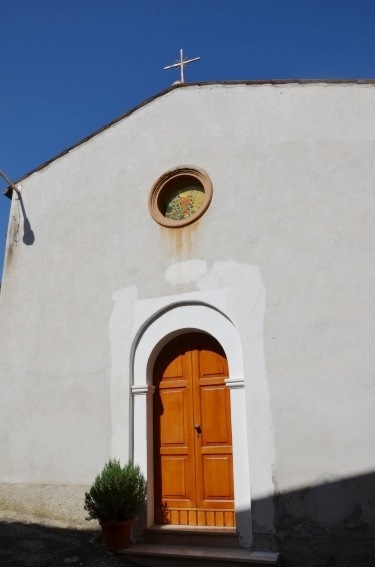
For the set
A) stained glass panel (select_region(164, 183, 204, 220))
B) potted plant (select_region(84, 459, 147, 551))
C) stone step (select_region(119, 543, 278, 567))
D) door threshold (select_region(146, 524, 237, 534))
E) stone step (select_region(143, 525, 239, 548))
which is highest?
stained glass panel (select_region(164, 183, 204, 220))

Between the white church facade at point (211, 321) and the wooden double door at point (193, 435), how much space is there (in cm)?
2

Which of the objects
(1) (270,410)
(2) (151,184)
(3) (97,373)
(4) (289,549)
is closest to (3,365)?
(3) (97,373)

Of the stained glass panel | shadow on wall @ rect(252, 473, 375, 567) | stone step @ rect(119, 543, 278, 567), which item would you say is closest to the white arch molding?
stone step @ rect(119, 543, 278, 567)

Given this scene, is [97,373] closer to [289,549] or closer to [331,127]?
[289,549]

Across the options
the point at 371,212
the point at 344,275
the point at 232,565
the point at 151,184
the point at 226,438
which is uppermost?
the point at 151,184

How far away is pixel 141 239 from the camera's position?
284 inches

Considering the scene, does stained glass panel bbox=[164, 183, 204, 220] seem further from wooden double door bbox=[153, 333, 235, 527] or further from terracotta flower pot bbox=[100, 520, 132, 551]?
terracotta flower pot bbox=[100, 520, 132, 551]

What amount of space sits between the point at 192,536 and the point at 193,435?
3.81 ft

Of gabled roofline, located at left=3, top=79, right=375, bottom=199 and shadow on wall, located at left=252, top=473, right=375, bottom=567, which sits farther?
gabled roofline, located at left=3, top=79, right=375, bottom=199

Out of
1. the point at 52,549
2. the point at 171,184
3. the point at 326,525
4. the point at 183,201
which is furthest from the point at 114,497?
the point at 171,184

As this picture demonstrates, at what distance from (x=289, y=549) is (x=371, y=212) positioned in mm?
3938

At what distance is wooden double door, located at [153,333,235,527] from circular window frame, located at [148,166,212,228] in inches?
64.3

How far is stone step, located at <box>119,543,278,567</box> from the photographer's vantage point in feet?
16.9

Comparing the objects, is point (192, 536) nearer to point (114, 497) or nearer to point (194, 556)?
point (194, 556)
